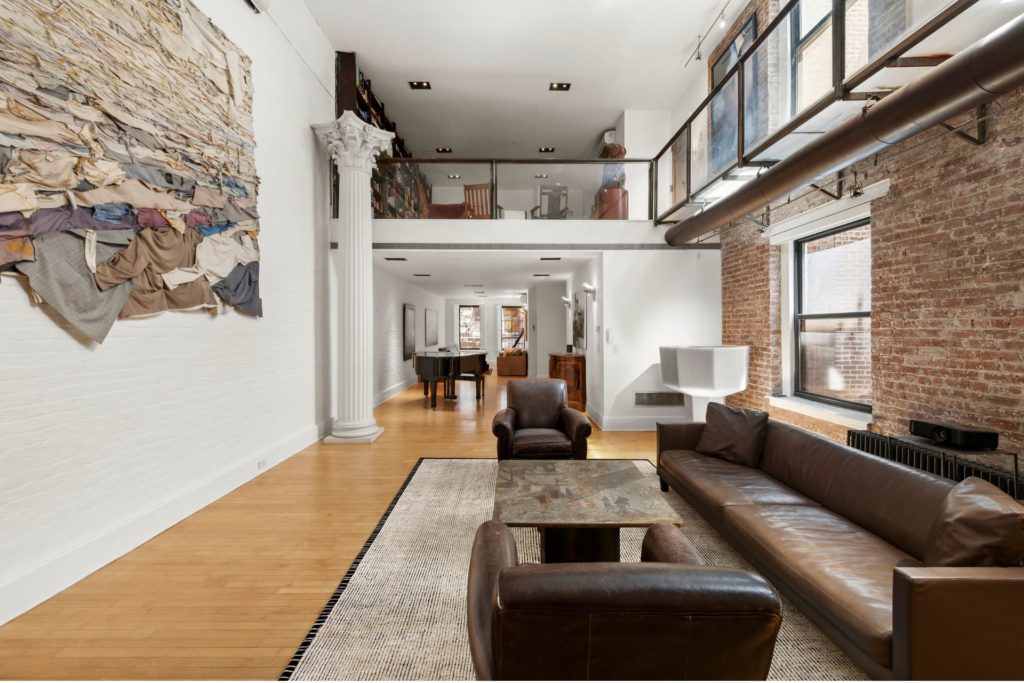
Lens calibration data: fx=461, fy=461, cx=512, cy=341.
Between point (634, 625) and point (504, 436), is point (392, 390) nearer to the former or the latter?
point (504, 436)

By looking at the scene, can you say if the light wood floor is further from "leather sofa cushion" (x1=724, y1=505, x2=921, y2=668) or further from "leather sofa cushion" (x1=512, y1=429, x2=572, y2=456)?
"leather sofa cushion" (x1=724, y1=505, x2=921, y2=668)

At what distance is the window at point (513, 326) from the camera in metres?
17.7

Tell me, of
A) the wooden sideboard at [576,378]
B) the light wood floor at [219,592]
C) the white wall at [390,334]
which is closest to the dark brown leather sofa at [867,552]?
the light wood floor at [219,592]

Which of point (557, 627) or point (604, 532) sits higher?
point (557, 627)

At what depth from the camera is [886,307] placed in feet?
11.8

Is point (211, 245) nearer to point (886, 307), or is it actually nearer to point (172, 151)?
point (172, 151)

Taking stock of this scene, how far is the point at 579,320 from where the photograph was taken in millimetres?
8875

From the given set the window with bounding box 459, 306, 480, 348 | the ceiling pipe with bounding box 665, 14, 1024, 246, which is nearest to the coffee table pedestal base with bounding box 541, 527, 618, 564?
the ceiling pipe with bounding box 665, 14, 1024, 246

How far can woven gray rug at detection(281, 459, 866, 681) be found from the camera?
1.83 m

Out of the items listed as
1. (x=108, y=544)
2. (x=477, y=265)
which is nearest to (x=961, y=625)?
(x=108, y=544)

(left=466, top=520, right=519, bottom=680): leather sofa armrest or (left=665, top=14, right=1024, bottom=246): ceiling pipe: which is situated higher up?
(left=665, top=14, right=1024, bottom=246): ceiling pipe

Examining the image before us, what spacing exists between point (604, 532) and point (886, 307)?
3.05 m

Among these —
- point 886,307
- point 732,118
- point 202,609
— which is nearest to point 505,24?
point 732,118

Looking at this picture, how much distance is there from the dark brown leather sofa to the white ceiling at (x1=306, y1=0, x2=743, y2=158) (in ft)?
17.6
